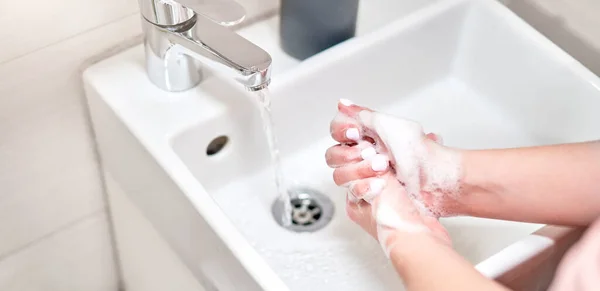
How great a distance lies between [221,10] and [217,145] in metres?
0.21

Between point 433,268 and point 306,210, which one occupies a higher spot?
point 433,268

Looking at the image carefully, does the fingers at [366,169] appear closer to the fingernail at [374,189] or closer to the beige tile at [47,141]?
the fingernail at [374,189]

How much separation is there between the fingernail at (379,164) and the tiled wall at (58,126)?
0.27 meters

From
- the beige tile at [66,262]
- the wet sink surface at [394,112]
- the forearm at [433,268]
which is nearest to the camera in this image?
the forearm at [433,268]

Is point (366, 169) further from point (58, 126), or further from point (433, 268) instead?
point (58, 126)

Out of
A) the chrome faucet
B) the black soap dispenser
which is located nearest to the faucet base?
the chrome faucet

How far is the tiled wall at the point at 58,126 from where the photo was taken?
672 millimetres

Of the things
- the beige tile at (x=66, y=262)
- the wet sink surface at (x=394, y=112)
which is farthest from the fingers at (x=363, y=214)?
the beige tile at (x=66, y=262)

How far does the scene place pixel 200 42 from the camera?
0.65 m

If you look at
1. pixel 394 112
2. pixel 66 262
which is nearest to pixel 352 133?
pixel 394 112

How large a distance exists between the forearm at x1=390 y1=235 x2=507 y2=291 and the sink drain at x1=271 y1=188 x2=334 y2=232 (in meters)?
0.20

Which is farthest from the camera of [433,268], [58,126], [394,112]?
[394,112]

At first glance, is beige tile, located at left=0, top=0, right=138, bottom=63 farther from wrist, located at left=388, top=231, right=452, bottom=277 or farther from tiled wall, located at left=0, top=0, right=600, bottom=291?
wrist, located at left=388, top=231, right=452, bottom=277

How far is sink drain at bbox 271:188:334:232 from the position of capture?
78 cm
